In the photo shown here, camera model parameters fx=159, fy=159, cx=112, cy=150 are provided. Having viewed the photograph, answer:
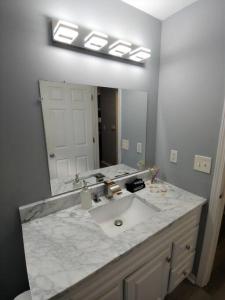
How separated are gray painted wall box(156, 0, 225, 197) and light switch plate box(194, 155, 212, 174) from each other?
Result: 0.04 meters

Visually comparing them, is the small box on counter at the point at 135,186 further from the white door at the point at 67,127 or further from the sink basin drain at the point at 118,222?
the white door at the point at 67,127

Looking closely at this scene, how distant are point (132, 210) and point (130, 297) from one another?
1.75ft

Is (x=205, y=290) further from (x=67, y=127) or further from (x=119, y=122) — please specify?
(x=67, y=127)

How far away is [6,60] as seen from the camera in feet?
2.78

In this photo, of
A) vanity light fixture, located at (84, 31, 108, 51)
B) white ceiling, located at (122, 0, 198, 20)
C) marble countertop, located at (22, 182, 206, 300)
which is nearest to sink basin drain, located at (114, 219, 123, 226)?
marble countertop, located at (22, 182, 206, 300)

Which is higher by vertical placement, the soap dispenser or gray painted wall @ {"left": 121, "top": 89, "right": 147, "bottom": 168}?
gray painted wall @ {"left": 121, "top": 89, "right": 147, "bottom": 168}

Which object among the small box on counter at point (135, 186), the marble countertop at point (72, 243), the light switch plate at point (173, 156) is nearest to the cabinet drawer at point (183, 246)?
the marble countertop at point (72, 243)

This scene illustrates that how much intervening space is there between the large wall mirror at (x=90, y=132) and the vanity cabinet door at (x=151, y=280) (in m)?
0.66

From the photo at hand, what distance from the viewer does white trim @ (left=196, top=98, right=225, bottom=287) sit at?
3.77 feet

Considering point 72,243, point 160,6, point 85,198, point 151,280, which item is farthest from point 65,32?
point 151,280

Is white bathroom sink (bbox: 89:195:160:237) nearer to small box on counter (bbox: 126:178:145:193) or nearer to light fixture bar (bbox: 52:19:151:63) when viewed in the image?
small box on counter (bbox: 126:178:145:193)

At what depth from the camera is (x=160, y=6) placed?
1.21 meters

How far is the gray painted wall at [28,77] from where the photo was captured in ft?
2.84

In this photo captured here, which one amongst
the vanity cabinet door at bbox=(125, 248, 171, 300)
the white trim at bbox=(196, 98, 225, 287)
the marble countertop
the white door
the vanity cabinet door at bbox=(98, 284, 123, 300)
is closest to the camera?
the marble countertop
